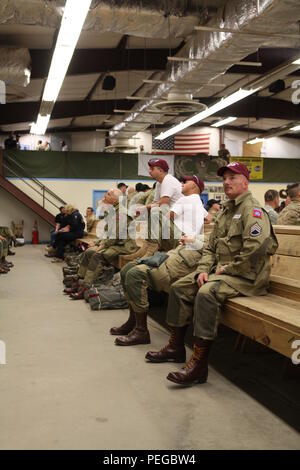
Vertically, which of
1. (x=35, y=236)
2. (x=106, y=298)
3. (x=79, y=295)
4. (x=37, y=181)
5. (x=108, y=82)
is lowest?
(x=35, y=236)

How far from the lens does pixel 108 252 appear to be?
5930 mm

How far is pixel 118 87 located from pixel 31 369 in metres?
11.0

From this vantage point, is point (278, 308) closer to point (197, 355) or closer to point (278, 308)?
point (278, 308)

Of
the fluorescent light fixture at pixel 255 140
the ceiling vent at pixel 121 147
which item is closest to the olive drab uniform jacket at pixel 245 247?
the ceiling vent at pixel 121 147

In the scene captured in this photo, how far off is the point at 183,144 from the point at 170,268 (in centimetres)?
1274

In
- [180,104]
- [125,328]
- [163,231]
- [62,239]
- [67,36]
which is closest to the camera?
[125,328]

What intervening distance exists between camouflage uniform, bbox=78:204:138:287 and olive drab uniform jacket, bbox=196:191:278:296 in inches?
93.6

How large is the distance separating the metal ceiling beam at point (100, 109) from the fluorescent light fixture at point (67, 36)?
4.94m

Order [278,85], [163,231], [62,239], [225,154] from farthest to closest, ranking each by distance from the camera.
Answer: [225,154], [278,85], [62,239], [163,231]

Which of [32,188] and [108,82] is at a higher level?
[108,82]

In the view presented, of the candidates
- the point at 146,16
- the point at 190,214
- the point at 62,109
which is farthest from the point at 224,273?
the point at 62,109

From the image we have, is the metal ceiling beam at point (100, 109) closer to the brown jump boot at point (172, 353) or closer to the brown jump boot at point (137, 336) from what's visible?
the brown jump boot at point (137, 336)

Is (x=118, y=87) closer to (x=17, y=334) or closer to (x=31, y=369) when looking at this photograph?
(x=17, y=334)
